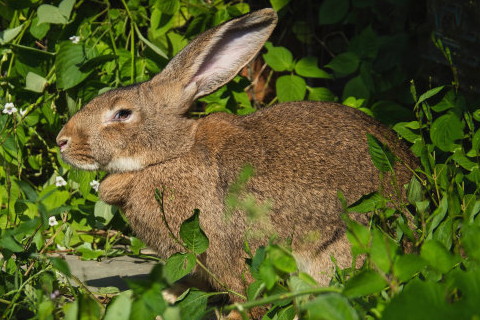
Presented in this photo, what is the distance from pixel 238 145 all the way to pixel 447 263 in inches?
58.4

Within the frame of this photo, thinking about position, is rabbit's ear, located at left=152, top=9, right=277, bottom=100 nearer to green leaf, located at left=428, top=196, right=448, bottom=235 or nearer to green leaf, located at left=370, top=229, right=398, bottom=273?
green leaf, located at left=428, top=196, right=448, bottom=235

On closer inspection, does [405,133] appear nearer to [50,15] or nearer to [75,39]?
[75,39]

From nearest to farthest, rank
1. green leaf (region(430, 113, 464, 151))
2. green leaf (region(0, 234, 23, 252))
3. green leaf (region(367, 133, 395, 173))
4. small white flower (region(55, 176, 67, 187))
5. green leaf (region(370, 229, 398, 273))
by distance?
1. green leaf (region(370, 229, 398, 273))
2. green leaf (region(0, 234, 23, 252))
3. green leaf (region(367, 133, 395, 173))
4. green leaf (region(430, 113, 464, 151))
5. small white flower (region(55, 176, 67, 187))

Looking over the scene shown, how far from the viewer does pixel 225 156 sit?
3320mm

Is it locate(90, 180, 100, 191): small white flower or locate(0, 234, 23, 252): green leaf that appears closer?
locate(0, 234, 23, 252): green leaf

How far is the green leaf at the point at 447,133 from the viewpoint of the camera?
3.32 m

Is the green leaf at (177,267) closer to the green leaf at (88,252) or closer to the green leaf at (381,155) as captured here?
the green leaf at (381,155)

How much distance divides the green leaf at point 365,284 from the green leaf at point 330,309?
0.29ft

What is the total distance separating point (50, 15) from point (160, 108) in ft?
3.51

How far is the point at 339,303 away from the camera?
1797mm

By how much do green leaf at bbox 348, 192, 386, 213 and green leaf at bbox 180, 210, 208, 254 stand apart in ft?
1.60

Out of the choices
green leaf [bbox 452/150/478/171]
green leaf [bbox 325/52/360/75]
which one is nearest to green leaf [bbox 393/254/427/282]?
green leaf [bbox 452/150/478/171]

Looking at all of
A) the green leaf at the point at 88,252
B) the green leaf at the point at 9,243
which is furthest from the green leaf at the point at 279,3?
the green leaf at the point at 9,243

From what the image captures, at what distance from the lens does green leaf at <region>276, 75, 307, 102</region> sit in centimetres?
429
